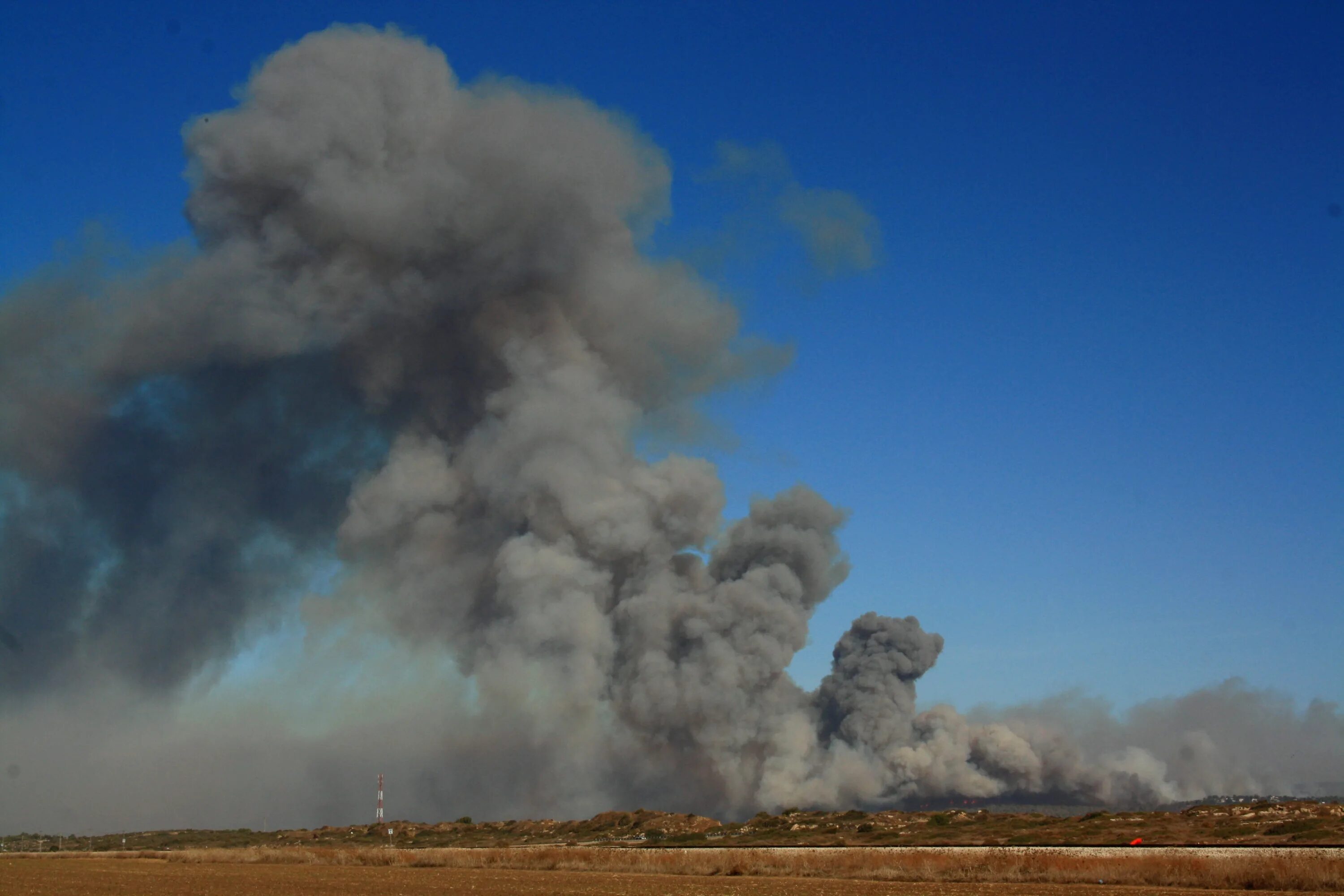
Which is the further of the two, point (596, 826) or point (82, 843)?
point (82, 843)

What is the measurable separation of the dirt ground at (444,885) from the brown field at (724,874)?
125mm

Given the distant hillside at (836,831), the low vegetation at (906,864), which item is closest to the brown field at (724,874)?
the low vegetation at (906,864)

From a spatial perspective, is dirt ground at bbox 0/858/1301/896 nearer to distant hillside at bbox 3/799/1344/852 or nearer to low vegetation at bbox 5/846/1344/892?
low vegetation at bbox 5/846/1344/892

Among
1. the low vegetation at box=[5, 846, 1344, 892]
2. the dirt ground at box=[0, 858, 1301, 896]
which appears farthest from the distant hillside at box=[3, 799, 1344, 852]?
→ the dirt ground at box=[0, 858, 1301, 896]

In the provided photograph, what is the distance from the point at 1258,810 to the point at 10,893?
195 feet

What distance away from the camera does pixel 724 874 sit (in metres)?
44.2

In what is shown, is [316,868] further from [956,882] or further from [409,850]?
[956,882]

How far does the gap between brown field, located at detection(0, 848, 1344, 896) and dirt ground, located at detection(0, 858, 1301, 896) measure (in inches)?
4.9

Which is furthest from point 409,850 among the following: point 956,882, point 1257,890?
point 1257,890

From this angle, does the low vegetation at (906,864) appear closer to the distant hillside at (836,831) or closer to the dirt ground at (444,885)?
the dirt ground at (444,885)

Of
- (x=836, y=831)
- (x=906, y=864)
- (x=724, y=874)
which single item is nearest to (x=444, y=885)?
(x=724, y=874)

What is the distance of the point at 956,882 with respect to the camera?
37.4m

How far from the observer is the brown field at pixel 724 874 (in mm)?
34312

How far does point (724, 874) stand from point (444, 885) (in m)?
11.0
